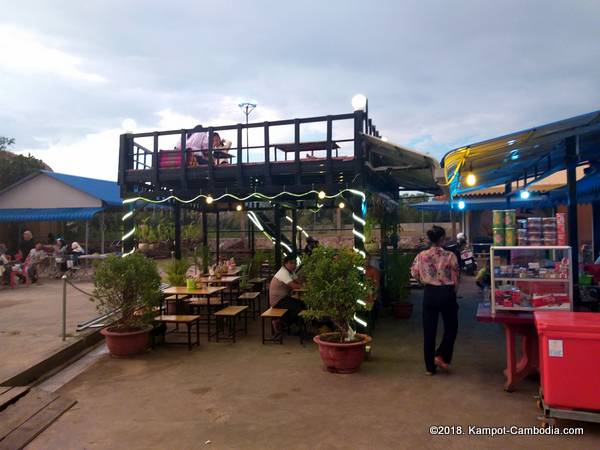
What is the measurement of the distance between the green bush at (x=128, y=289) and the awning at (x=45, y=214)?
11.6 metres

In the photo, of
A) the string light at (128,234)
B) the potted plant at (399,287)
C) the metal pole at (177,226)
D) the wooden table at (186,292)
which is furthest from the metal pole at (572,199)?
the string light at (128,234)

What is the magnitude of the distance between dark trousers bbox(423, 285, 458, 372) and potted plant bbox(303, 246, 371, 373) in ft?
2.50

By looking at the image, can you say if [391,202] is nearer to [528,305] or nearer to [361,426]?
[528,305]

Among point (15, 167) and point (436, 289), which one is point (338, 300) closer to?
point (436, 289)

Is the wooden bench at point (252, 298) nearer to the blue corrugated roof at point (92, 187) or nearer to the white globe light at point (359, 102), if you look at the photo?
the white globe light at point (359, 102)

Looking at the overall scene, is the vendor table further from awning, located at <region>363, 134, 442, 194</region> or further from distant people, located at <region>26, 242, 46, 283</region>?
distant people, located at <region>26, 242, 46, 283</region>

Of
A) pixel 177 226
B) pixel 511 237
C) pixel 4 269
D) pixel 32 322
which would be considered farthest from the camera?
pixel 4 269

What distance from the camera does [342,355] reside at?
5.67 meters

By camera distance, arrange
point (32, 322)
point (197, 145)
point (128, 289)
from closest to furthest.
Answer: point (128, 289)
point (32, 322)
point (197, 145)

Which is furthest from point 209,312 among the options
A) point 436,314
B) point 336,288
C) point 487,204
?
point 487,204

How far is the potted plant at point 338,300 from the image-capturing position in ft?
18.7

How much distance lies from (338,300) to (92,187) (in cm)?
1636

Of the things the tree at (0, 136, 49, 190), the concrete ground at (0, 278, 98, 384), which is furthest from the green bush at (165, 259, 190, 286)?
the tree at (0, 136, 49, 190)

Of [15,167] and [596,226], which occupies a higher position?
[15,167]
